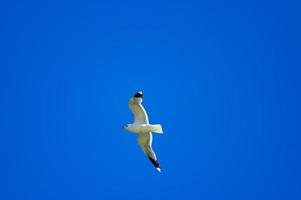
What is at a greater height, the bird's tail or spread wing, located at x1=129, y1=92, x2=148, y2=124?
spread wing, located at x1=129, y1=92, x2=148, y2=124

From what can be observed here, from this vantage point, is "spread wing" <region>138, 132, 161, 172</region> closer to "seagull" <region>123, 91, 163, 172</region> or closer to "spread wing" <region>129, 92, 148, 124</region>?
"seagull" <region>123, 91, 163, 172</region>

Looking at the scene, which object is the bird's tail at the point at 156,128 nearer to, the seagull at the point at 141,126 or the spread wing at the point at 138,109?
the seagull at the point at 141,126

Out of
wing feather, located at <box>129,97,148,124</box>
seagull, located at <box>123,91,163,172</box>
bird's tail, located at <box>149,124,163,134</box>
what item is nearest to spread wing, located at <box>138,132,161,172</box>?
seagull, located at <box>123,91,163,172</box>

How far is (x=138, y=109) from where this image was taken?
19.7 m

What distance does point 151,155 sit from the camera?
2067 centimetres

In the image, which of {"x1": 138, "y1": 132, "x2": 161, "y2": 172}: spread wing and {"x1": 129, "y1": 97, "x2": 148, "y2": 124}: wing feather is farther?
{"x1": 138, "y1": 132, "x2": 161, "y2": 172}: spread wing

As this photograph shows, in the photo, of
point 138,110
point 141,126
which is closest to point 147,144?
point 141,126

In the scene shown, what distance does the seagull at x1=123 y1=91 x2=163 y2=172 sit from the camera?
63.8ft

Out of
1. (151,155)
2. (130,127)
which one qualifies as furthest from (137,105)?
(151,155)

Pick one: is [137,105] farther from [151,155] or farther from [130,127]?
[151,155]

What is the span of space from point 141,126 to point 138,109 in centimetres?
65

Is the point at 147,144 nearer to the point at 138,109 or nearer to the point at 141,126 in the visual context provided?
the point at 141,126

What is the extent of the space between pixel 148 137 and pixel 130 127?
951mm

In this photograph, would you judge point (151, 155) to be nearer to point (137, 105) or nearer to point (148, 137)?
point (148, 137)
